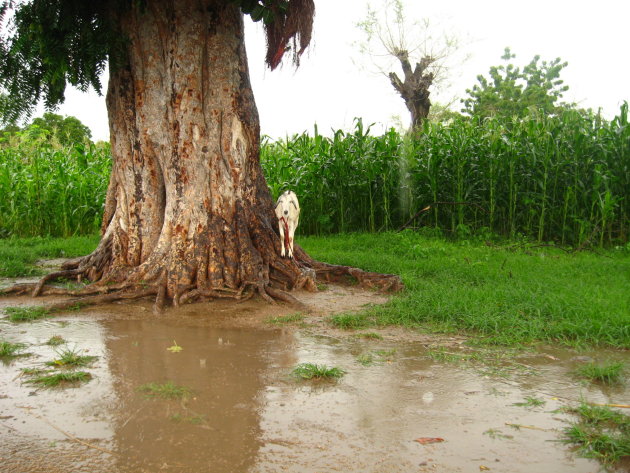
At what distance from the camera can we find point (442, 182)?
1127 cm

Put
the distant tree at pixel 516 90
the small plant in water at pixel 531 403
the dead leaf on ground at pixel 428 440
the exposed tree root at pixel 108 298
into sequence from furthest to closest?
1. the distant tree at pixel 516 90
2. the exposed tree root at pixel 108 298
3. the small plant in water at pixel 531 403
4. the dead leaf on ground at pixel 428 440

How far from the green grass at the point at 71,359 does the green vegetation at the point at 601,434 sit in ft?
10.6

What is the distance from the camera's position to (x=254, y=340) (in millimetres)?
4785

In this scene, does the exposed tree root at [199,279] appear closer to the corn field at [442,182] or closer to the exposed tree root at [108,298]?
the exposed tree root at [108,298]

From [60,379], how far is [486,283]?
4.90 meters

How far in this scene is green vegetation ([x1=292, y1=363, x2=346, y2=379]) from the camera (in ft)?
12.4

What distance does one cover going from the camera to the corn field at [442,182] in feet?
33.4

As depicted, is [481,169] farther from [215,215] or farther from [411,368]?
[411,368]

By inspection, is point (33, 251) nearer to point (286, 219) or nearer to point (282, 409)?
point (286, 219)

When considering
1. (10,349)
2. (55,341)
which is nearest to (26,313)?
(55,341)

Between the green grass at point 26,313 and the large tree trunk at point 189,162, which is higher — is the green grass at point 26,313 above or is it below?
below

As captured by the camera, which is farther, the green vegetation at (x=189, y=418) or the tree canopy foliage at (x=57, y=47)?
the tree canopy foliage at (x=57, y=47)

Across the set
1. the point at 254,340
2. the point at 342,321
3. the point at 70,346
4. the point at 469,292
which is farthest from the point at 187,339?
the point at 469,292

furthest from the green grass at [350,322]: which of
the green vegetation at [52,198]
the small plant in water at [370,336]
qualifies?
the green vegetation at [52,198]
